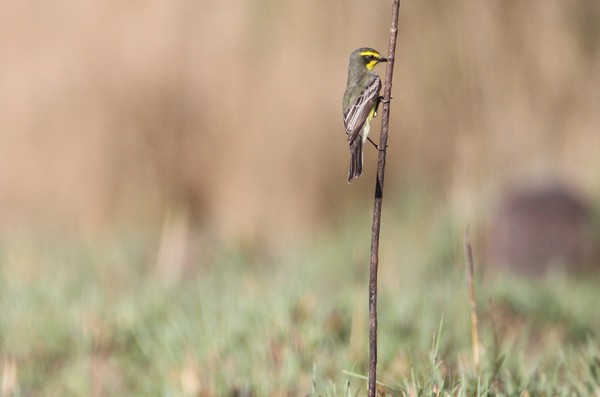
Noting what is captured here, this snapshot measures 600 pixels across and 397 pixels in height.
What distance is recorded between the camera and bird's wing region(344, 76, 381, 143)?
4.28ft

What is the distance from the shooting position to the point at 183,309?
2840mm

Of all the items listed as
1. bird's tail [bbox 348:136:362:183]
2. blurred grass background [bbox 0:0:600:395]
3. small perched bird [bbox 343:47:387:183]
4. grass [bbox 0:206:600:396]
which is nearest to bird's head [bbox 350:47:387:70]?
small perched bird [bbox 343:47:387:183]

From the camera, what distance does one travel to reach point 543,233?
3.90 metres

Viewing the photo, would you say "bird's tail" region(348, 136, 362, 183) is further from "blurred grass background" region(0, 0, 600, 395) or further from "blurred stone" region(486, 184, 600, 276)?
"blurred grass background" region(0, 0, 600, 395)

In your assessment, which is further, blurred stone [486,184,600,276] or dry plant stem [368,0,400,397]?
blurred stone [486,184,600,276]

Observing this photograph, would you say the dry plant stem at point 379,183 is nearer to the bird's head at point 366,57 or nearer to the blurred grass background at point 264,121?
the bird's head at point 366,57

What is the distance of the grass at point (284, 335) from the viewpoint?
1.94m

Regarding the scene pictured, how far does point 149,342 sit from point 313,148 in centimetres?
255

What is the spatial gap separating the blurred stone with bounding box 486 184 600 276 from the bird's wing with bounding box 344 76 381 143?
8.58 feet

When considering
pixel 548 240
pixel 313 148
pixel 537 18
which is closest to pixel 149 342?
pixel 548 240

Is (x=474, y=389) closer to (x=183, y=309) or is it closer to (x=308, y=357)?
(x=308, y=357)

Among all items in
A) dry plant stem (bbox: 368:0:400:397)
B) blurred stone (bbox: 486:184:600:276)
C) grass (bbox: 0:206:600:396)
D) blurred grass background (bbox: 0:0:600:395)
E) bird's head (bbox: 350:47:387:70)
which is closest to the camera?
dry plant stem (bbox: 368:0:400:397)

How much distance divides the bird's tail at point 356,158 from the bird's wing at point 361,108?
1cm

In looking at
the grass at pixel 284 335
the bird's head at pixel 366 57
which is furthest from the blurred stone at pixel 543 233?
the bird's head at pixel 366 57
